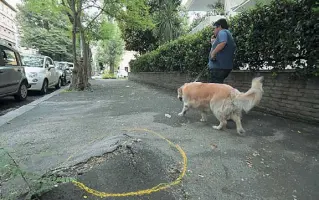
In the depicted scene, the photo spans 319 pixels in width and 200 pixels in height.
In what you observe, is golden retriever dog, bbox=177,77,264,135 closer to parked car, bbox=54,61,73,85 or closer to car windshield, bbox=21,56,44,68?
car windshield, bbox=21,56,44,68

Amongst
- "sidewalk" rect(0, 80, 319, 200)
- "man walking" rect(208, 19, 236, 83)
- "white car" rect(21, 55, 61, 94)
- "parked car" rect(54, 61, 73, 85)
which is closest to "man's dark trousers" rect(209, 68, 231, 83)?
"man walking" rect(208, 19, 236, 83)

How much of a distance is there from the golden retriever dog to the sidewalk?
29 cm

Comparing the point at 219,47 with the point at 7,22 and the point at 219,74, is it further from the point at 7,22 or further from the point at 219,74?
the point at 7,22

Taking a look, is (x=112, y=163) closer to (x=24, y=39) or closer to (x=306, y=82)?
(x=306, y=82)

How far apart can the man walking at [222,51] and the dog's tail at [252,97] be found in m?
1.17

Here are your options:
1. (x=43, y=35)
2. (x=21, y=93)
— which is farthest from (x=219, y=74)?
(x=43, y=35)

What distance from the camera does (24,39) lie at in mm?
31125

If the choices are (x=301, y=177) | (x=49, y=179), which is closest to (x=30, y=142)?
(x=49, y=179)

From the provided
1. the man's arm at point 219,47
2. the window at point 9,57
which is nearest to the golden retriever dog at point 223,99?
the man's arm at point 219,47

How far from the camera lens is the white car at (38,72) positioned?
10.3 metres

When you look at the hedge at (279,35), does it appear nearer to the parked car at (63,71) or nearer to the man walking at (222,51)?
the man walking at (222,51)

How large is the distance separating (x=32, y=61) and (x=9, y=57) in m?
3.49

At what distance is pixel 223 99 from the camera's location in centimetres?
397

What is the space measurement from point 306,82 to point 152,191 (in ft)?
11.8
